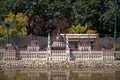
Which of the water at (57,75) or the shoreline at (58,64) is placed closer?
the water at (57,75)

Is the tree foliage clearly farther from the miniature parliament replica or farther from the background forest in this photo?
the miniature parliament replica

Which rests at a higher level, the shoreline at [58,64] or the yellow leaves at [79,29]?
the yellow leaves at [79,29]

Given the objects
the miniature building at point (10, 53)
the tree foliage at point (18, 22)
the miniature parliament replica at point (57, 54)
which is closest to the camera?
the miniature building at point (10, 53)

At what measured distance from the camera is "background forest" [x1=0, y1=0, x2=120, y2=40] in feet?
155

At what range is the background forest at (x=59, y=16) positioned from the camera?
4728 centimetres

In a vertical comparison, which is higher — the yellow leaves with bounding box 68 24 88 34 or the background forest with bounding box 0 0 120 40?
the background forest with bounding box 0 0 120 40

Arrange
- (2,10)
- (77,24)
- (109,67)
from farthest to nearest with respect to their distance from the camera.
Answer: (2,10), (77,24), (109,67)

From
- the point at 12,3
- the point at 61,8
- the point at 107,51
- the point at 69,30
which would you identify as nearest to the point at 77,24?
the point at 69,30

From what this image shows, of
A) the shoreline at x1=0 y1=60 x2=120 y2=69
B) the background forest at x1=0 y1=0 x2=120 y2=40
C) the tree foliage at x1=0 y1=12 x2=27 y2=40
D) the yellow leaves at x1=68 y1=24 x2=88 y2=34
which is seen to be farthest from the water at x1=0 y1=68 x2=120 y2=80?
the yellow leaves at x1=68 y1=24 x2=88 y2=34

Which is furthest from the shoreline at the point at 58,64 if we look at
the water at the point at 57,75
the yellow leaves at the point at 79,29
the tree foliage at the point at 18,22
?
the yellow leaves at the point at 79,29

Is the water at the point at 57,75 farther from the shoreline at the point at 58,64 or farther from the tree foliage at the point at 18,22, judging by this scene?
the tree foliage at the point at 18,22

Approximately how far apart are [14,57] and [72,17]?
2892 centimetres

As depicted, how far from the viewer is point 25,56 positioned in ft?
84.8

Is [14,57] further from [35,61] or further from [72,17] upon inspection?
[72,17]
